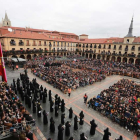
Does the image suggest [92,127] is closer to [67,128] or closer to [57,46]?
[67,128]

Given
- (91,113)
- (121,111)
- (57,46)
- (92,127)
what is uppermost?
(57,46)

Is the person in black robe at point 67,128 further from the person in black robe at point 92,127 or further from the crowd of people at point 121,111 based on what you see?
the crowd of people at point 121,111

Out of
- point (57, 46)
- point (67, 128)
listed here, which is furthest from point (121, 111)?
point (57, 46)

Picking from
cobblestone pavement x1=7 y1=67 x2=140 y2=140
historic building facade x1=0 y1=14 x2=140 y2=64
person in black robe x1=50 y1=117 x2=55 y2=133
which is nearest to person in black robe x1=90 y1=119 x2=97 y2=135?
cobblestone pavement x1=7 y1=67 x2=140 y2=140

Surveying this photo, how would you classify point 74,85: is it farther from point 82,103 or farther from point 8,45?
point 8,45

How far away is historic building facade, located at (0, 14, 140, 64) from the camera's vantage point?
29656mm

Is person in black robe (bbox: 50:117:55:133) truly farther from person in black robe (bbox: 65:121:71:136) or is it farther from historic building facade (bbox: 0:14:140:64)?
historic building facade (bbox: 0:14:140:64)

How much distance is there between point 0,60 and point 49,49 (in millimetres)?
29831

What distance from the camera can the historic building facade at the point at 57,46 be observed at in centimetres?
2966

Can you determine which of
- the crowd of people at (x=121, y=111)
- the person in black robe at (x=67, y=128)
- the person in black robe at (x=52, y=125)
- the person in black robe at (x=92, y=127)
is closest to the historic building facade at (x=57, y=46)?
the crowd of people at (x=121, y=111)

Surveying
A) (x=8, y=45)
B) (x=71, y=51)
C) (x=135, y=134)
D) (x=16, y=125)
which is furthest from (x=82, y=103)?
(x=71, y=51)

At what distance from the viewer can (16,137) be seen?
533 cm

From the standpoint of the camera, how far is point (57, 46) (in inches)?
1665

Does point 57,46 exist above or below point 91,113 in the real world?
above
